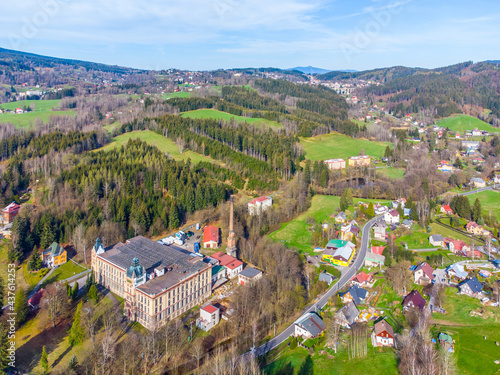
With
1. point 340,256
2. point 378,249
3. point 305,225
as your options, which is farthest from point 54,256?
point 378,249

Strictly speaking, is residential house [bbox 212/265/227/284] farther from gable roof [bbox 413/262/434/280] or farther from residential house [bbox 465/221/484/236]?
residential house [bbox 465/221/484/236]

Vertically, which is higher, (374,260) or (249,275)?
(374,260)

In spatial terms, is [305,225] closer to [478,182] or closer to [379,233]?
[379,233]

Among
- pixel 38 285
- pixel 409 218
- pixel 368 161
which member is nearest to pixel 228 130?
pixel 368 161

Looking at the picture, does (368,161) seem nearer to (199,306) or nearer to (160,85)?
(199,306)

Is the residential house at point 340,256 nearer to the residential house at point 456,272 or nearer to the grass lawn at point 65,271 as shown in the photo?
the residential house at point 456,272

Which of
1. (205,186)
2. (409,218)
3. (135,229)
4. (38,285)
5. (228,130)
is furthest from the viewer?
(228,130)
